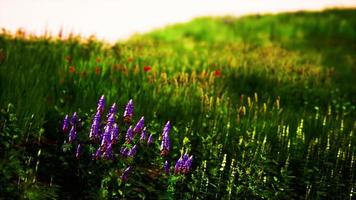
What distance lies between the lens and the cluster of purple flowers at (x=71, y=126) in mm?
3369

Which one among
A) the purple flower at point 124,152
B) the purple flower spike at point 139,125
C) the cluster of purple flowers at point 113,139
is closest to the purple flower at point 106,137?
the cluster of purple flowers at point 113,139

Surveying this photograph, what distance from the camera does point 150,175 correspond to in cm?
373

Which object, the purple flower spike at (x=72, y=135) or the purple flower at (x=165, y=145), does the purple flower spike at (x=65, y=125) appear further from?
the purple flower at (x=165, y=145)

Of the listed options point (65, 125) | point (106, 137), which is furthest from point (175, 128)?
point (65, 125)

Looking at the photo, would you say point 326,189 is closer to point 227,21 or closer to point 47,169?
point 47,169

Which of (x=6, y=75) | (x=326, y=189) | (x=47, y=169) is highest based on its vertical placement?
(x=6, y=75)

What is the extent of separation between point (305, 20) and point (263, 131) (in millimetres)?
12560

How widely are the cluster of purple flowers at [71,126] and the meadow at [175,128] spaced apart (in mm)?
59

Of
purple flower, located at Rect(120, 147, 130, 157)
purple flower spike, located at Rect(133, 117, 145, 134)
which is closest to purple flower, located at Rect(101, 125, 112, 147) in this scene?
purple flower, located at Rect(120, 147, 130, 157)

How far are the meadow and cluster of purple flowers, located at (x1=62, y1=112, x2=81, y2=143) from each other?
0.19 feet

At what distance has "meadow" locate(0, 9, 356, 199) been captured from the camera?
3334mm

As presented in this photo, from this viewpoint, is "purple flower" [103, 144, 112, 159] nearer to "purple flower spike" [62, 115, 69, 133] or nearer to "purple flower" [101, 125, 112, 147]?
"purple flower" [101, 125, 112, 147]

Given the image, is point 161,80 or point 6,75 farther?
point 161,80

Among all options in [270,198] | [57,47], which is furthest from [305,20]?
[270,198]
